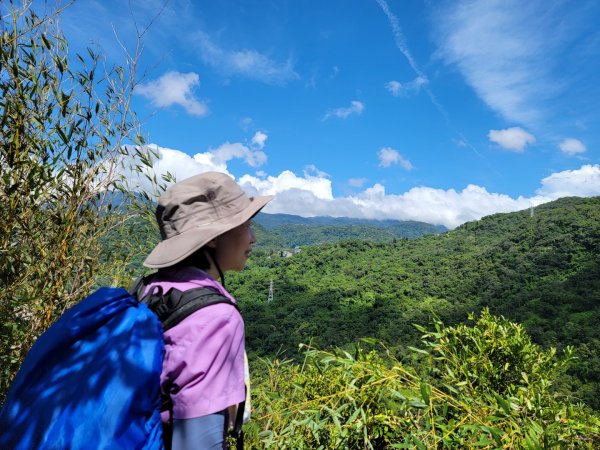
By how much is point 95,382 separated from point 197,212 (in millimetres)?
514

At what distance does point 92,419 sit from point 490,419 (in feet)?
3.91

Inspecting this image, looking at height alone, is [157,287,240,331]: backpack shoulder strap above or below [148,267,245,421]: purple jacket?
above

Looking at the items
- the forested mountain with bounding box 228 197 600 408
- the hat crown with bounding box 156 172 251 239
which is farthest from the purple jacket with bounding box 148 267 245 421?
the forested mountain with bounding box 228 197 600 408

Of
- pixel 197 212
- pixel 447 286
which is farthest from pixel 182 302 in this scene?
pixel 447 286

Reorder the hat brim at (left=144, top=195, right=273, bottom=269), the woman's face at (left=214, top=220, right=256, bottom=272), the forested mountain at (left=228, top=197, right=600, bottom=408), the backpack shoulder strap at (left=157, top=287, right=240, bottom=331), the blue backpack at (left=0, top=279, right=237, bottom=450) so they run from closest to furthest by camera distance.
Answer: the blue backpack at (left=0, top=279, right=237, bottom=450) < the backpack shoulder strap at (left=157, top=287, right=240, bottom=331) < the hat brim at (left=144, top=195, right=273, bottom=269) < the woman's face at (left=214, top=220, right=256, bottom=272) < the forested mountain at (left=228, top=197, right=600, bottom=408)

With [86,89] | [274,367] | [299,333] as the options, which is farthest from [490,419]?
[299,333]

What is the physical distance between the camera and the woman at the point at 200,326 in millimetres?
857

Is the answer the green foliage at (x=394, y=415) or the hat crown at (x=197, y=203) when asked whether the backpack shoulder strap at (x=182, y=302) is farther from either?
the green foliage at (x=394, y=415)

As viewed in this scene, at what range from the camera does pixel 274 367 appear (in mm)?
2168

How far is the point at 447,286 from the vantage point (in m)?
62.7

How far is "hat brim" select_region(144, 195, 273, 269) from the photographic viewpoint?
106 cm

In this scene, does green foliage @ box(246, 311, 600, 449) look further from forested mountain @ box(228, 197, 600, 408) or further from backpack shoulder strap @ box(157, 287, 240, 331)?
forested mountain @ box(228, 197, 600, 408)

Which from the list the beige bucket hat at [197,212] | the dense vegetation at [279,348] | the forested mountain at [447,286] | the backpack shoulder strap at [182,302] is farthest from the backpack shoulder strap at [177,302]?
the forested mountain at [447,286]

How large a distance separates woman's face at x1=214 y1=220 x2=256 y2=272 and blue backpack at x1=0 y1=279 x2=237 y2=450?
29 centimetres
